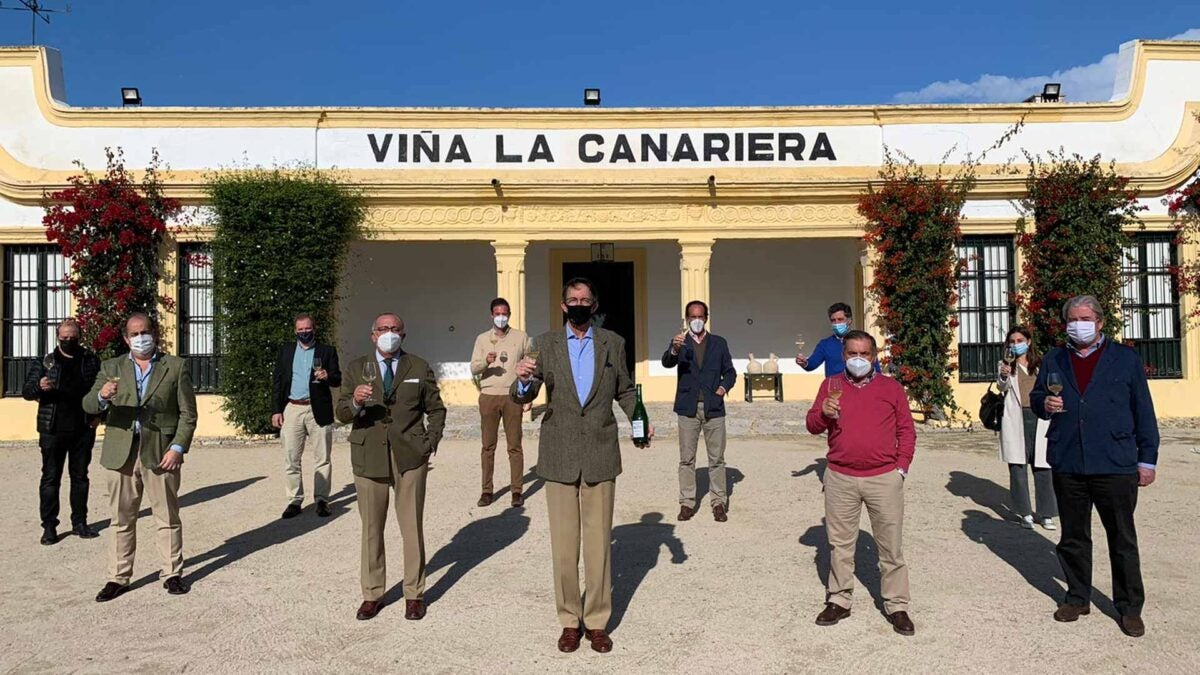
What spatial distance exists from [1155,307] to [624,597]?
1196 cm

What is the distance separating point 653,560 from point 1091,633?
2.52m

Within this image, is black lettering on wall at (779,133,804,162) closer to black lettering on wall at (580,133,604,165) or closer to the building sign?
the building sign

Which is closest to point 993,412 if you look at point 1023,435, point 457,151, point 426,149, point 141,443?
point 1023,435

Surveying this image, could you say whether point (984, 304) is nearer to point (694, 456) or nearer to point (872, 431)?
point (694, 456)

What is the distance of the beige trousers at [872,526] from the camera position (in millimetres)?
4004

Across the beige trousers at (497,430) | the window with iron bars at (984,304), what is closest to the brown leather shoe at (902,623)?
the beige trousers at (497,430)

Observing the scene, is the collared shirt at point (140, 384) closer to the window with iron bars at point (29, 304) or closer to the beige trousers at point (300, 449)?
the beige trousers at point (300, 449)

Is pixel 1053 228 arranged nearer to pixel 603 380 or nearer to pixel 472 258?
pixel 472 258

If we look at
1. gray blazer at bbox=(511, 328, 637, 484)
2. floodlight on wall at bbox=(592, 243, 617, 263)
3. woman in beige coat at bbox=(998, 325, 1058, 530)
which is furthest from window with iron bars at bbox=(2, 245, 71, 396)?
woman in beige coat at bbox=(998, 325, 1058, 530)

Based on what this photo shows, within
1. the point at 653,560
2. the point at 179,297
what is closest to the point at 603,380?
the point at 653,560

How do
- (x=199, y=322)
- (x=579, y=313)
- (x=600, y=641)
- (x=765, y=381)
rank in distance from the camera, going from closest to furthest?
(x=600, y=641)
(x=579, y=313)
(x=199, y=322)
(x=765, y=381)

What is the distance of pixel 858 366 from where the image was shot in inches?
160

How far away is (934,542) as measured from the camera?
226 inches

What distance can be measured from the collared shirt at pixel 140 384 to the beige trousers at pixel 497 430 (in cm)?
267
